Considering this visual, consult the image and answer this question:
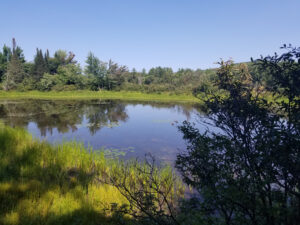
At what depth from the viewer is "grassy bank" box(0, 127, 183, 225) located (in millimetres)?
2977

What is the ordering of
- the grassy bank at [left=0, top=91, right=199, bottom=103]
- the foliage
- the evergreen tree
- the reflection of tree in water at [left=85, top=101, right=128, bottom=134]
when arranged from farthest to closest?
the evergreen tree → the grassy bank at [left=0, top=91, right=199, bottom=103] → the reflection of tree in water at [left=85, top=101, right=128, bottom=134] → the foliage

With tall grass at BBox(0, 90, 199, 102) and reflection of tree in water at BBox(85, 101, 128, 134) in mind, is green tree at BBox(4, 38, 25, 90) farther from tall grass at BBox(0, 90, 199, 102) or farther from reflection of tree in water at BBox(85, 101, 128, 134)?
reflection of tree in water at BBox(85, 101, 128, 134)

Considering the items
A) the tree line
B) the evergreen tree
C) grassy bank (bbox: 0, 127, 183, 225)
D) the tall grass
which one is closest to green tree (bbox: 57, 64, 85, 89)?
the tree line

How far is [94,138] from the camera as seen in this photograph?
31.3 ft

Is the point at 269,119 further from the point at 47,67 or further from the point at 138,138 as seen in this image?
the point at 47,67

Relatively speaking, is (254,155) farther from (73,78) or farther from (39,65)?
(39,65)

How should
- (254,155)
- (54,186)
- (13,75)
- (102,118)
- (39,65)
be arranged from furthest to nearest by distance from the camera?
(39,65) < (13,75) < (102,118) < (54,186) < (254,155)

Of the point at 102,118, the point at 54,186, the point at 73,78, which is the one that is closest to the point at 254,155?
the point at 54,186

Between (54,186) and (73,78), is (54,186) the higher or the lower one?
the lower one

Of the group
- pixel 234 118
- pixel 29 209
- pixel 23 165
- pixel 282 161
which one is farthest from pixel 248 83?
pixel 23 165

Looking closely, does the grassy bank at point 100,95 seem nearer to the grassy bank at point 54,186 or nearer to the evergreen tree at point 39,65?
the evergreen tree at point 39,65

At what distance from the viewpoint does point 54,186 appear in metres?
3.85

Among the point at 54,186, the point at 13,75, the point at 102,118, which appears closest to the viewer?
the point at 54,186

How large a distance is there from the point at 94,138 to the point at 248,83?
8.64 m
